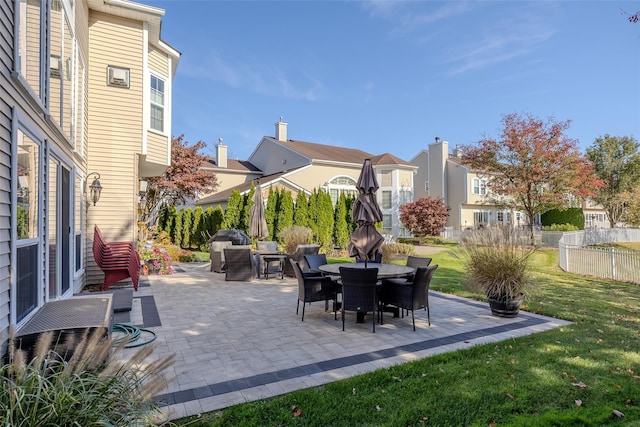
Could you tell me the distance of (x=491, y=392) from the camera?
3.26m

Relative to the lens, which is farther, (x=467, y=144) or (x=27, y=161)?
(x=467, y=144)

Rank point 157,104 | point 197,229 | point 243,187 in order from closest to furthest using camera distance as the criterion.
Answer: point 157,104
point 197,229
point 243,187

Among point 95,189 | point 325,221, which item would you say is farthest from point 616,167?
point 95,189

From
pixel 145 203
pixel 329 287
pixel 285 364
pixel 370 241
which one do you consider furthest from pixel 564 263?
pixel 145 203

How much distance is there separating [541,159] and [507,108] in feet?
11.9

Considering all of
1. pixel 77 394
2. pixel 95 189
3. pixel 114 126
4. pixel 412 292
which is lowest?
pixel 412 292

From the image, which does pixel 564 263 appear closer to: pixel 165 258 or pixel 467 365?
pixel 467 365

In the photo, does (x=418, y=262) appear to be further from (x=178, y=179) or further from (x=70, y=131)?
(x=178, y=179)

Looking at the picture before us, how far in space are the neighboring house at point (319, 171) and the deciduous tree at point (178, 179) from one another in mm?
2213

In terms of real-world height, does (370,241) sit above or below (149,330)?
Result: above

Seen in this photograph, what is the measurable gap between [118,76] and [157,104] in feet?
4.59

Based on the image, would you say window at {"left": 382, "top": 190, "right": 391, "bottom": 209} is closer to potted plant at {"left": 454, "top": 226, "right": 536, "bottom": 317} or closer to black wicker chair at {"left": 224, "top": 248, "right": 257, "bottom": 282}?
black wicker chair at {"left": 224, "top": 248, "right": 257, "bottom": 282}

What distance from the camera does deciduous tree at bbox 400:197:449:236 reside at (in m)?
23.5

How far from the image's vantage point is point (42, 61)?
3.89 metres
